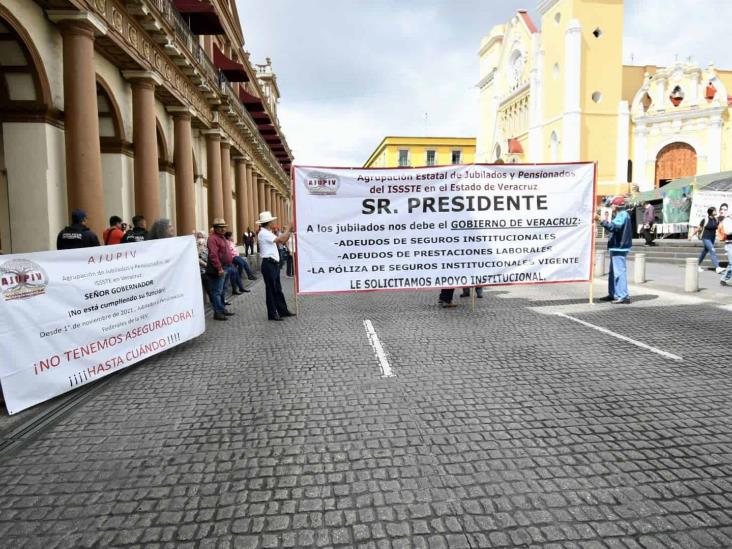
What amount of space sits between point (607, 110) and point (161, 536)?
160 ft

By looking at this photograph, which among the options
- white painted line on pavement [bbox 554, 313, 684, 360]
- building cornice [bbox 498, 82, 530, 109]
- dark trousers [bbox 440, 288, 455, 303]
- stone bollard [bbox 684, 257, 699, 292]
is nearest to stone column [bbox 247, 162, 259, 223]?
dark trousers [bbox 440, 288, 455, 303]

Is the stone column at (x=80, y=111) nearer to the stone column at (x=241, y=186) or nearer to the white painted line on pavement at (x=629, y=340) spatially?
the white painted line on pavement at (x=629, y=340)

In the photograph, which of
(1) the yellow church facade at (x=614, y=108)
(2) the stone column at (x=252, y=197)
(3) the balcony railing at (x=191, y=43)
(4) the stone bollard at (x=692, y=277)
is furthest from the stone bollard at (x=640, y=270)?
(1) the yellow church facade at (x=614, y=108)

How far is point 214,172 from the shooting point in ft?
78.4

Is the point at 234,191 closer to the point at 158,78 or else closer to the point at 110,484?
the point at 158,78

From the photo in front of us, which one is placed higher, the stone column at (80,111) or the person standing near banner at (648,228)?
the stone column at (80,111)

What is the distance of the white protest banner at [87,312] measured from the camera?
490 cm

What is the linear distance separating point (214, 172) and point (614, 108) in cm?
3546

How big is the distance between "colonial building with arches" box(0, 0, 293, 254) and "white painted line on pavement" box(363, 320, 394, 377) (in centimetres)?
686

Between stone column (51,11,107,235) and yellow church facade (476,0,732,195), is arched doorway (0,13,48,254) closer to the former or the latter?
stone column (51,11,107,235)

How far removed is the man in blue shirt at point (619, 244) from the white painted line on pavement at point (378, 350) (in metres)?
5.08

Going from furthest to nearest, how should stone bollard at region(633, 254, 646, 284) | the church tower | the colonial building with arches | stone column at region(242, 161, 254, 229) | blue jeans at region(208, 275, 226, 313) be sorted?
the church tower
stone column at region(242, 161, 254, 229)
stone bollard at region(633, 254, 646, 284)
the colonial building with arches
blue jeans at region(208, 275, 226, 313)

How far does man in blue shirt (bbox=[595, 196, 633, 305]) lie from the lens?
1014 centimetres

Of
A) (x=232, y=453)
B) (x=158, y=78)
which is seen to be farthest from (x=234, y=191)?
(x=232, y=453)
